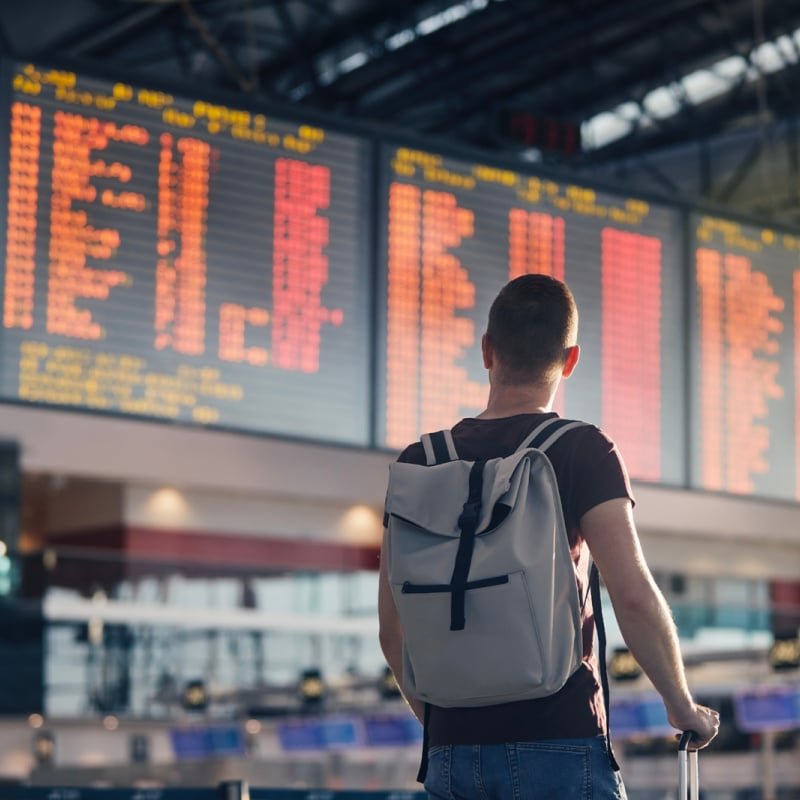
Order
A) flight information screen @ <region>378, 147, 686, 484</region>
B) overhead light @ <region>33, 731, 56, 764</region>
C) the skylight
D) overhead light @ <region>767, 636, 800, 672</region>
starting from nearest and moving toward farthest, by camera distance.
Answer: flight information screen @ <region>378, 147, 686, 484</region> → overhead light @ <region>767, 636, 800, 672</region> → overhead light @ <region>33, 731, 56, 764</region> → the skylight

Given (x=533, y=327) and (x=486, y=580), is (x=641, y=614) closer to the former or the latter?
(x=486, y=580)

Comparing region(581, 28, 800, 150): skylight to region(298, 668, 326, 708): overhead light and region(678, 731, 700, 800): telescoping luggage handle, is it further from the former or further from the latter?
region(678, 731, 700, 800): telescoping luggage handle

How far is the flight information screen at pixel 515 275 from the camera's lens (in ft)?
22.1

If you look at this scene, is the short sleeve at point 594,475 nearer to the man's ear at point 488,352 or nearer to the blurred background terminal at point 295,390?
the man's ear at point 488,352

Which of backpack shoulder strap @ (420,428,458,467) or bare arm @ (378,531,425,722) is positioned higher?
backpack shoulder strap @ (420,428,458,467)

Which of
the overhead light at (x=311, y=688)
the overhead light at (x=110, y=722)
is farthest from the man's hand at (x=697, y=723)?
the overhead light at (x=311, y=688)

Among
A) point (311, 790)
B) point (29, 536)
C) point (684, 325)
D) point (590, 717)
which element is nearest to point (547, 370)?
point (590, 717)

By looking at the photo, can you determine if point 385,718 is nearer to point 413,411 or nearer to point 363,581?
point 363,581

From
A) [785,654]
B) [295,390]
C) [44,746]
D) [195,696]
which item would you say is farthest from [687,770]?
[44,746]

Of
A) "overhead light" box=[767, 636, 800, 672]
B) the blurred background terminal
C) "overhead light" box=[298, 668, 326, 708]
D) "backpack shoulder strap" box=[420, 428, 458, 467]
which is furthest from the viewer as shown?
"overhead light" box=[298, 668, 326, 708]

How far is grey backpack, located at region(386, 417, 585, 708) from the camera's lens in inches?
74.9

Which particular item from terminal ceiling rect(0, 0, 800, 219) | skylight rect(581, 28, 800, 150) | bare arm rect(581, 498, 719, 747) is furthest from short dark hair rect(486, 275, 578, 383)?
skylight rect(581, 28, 800, 150)

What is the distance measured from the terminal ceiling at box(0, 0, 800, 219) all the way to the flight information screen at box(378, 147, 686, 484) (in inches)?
197

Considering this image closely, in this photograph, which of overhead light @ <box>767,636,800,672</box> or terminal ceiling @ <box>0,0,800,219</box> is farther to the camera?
terminal ceiling @ <box>0,0,800,219</box>
